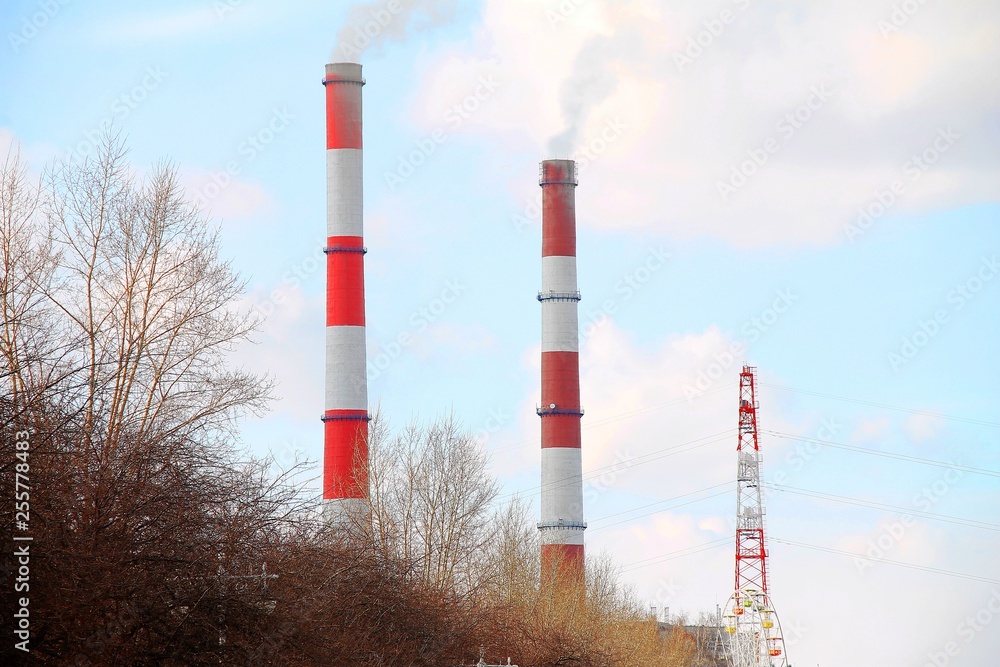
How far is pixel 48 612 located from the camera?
30.6 feet

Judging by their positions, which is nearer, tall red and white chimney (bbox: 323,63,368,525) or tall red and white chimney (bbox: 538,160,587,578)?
tall red and white chimney (bbox: 323,63,368,525)

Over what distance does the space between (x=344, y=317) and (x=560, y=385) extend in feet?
24.4

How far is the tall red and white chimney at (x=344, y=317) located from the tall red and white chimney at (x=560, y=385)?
6381 millimetres

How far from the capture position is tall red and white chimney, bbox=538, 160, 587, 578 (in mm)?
35938

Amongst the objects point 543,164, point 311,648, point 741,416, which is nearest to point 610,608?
point 741,416

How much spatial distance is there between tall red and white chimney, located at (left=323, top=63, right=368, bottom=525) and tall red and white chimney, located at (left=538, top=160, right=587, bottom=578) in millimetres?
6381

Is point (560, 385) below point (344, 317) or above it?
below

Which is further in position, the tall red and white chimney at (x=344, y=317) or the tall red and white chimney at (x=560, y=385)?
the tall red and white chimney at (x=560, y=385)

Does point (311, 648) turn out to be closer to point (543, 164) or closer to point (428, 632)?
point (428, 632)

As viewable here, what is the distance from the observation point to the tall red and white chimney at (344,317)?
103 ft

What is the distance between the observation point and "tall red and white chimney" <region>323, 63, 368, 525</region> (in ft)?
103

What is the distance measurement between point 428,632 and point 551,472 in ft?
65.2

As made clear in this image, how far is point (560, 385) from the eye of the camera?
36.2 m

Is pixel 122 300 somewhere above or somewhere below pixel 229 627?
above
